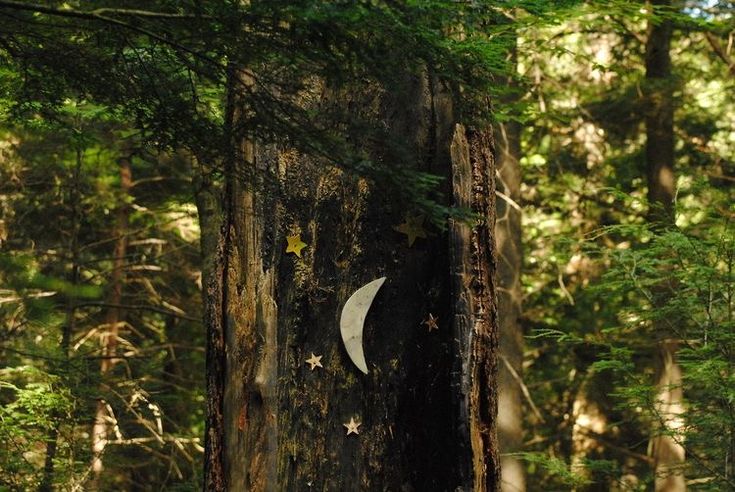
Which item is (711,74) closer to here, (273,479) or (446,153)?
(446,153)

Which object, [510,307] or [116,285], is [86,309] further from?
[510,307]

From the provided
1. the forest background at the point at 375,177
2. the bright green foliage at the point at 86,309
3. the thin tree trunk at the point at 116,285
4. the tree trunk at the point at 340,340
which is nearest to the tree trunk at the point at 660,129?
the forest background at the point at 375,177

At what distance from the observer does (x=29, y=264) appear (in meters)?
12.4

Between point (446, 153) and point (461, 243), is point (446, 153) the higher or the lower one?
the higher one

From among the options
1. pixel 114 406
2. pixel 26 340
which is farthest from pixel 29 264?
pixel 114 406

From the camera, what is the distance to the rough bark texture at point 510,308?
11680mm

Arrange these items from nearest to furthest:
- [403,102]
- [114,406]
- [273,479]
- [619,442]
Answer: [273,479] → [403,102] → [114,406] → [619,442]

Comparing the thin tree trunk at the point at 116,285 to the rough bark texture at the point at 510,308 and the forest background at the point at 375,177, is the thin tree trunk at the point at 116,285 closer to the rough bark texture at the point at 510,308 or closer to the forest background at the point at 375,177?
the forest background at the point at 375,177

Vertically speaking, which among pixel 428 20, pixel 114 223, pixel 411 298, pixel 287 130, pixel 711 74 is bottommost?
pixel 411 298

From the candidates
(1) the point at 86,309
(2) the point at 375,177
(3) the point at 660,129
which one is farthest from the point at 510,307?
(2) the point at 375,177

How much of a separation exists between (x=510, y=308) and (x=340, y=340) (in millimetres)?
6655

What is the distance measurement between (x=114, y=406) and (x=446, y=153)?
262 inches

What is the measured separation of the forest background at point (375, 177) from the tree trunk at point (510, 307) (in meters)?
0.03

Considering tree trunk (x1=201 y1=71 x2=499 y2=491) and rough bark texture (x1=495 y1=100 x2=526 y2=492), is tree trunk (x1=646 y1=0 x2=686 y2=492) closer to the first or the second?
rough bark texture (x1=495 y1=100 x2=526 y2=492)
